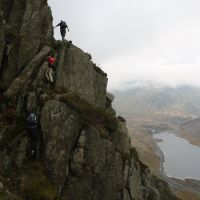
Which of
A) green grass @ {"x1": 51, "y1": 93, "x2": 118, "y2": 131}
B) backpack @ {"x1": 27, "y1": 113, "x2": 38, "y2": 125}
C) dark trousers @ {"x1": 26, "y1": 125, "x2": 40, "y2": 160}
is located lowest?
dark trousers @ {"x1": 26, "y1": 125, "x2": 40, "y2": 160}

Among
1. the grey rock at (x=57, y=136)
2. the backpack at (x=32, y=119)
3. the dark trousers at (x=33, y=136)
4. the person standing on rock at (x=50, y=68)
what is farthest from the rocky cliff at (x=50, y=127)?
the backpack at (x=32, y=119)

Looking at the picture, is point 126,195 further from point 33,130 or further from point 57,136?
point 33,130

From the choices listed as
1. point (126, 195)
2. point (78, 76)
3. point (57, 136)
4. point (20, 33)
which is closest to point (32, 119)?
point (57, 136)

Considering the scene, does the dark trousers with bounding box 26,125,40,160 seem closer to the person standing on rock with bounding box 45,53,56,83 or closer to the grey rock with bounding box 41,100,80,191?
the grey rock with bounding box 41,100,80,191

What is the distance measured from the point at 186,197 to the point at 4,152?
133 m

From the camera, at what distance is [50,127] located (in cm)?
2998

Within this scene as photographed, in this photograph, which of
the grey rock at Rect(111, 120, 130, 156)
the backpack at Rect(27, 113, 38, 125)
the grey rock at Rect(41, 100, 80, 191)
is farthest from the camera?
the grey rock at Rect(111, 120, 130, 156)

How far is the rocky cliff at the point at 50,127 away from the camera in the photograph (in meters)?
27.9

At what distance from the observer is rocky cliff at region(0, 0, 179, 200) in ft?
91.5

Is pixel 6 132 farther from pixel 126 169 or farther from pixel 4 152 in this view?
pixel 126 169

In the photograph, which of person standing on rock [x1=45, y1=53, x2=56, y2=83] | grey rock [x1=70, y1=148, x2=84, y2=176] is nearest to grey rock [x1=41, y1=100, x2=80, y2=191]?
grey rock [x1=70, y1=148, x2=84, y2=176]

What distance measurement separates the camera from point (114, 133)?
38.8 meters

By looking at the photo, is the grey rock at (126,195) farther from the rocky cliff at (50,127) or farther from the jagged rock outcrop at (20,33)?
the jagged rock outcrop at (20,33)

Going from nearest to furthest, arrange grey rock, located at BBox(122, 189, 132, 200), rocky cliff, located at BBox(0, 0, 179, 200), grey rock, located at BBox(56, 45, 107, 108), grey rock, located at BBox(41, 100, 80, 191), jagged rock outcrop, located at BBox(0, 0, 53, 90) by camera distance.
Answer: rocky cliff, located at BBox(0, 0, 179, 200) → grey rock, located at BBox(41, 100, 80, 191) → jagged rock outcrop, located at BBox(0, 0, 53, 90) → grey rock, located at BBox(122, 189, 132, 200) → grey rock, located at BBox(56, 45, 107, 108)
